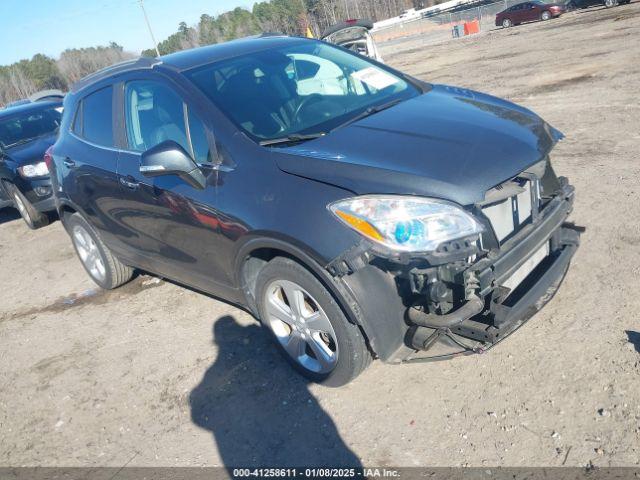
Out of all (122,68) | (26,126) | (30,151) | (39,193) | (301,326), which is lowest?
(301,326)

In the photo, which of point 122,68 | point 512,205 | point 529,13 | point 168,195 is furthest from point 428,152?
point 529,13

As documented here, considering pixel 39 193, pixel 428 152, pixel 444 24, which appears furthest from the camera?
pixel 444 24

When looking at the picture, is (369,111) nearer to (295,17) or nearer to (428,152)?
(428,152)

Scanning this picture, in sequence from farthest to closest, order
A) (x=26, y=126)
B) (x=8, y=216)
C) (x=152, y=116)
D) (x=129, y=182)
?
(x=8, y=216)
(x=26, y=126)
(x=129, y=182)
(x=152, y=116)

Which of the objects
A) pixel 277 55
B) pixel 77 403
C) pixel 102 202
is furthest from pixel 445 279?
pixel 102 202

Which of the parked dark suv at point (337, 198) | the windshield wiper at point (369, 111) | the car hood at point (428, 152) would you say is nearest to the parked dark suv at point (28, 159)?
the parked dark suv at point (337, 198)

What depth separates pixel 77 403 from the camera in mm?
3695

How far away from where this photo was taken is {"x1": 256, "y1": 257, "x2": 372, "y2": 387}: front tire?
287 cm

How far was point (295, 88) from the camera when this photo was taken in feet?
12.1

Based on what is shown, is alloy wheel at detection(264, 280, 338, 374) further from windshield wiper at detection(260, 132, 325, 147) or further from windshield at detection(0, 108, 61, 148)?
windshield at detection(0, 108, 61, 148)

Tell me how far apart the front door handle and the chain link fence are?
1434 inches

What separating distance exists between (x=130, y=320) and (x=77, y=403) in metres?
1.09

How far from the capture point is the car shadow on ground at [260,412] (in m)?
2.85

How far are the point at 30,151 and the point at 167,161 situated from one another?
238 inches
